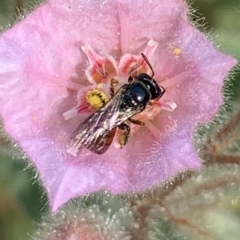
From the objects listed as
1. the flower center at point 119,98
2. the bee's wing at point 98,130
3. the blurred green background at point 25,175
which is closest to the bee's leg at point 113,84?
the flower center at point 119,98

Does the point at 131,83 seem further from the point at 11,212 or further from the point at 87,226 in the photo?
the point at 11,212

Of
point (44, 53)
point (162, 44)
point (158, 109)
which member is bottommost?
point (158, 109)

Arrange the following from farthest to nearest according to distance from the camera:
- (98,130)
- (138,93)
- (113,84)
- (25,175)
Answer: (25,175) → (113,84) → (138,93) → (98,130)

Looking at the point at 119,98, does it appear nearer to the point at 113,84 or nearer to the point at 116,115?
the point at 116,115

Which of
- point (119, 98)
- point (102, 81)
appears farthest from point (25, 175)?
point (119, 98)

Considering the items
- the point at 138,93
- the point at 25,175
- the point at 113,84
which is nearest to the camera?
the point at 138,93

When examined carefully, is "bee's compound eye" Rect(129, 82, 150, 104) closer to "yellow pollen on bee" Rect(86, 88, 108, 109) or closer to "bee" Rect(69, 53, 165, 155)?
"bee" Rect(69, 53, 165, 155)

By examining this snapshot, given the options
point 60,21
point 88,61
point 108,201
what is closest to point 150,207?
point 108,201
